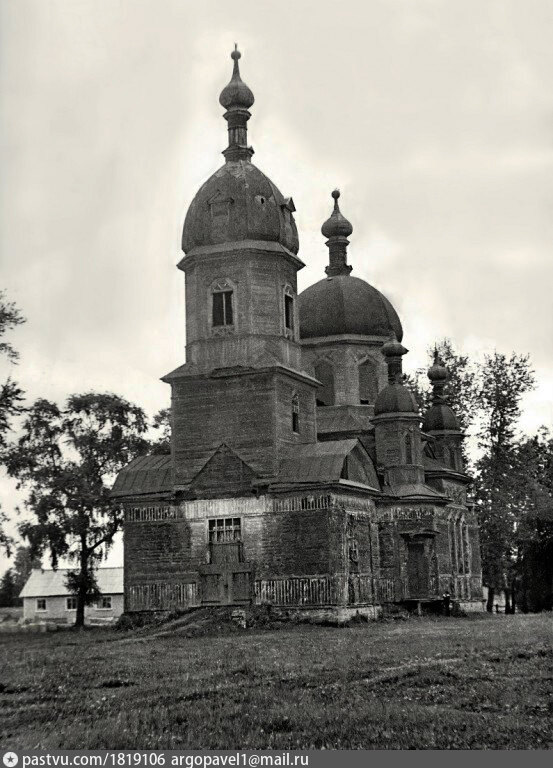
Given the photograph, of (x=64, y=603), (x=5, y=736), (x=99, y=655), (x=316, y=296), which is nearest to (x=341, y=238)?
(x=316, y=296)

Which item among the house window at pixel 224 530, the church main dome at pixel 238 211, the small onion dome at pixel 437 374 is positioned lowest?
the house window at pixel 224 530

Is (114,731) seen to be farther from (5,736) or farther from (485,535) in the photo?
(485,535)

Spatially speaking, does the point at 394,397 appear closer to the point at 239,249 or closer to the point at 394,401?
the point at 394,401

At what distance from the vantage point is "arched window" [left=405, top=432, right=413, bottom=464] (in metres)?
48.9

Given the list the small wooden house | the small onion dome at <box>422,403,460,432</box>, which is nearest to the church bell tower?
the small onion dome at <box>422,403,460,432</box>

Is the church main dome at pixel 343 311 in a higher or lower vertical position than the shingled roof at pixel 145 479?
higher

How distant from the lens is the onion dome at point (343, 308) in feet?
176

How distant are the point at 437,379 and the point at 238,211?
60.1 feet

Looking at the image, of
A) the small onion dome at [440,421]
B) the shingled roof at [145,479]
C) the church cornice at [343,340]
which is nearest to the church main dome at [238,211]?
the shingled roof at [145,479]

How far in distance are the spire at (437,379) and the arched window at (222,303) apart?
57.3ft

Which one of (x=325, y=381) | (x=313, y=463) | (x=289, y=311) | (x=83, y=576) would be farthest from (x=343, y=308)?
(x=83, y=576)

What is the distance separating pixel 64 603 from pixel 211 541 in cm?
3034

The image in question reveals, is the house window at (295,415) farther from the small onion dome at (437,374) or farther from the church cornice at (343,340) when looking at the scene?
the small onion dome at (437,374)

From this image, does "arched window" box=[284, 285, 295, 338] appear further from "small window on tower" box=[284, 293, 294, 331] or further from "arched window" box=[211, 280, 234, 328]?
"arched window" box=[211, 280, 234, 328]
